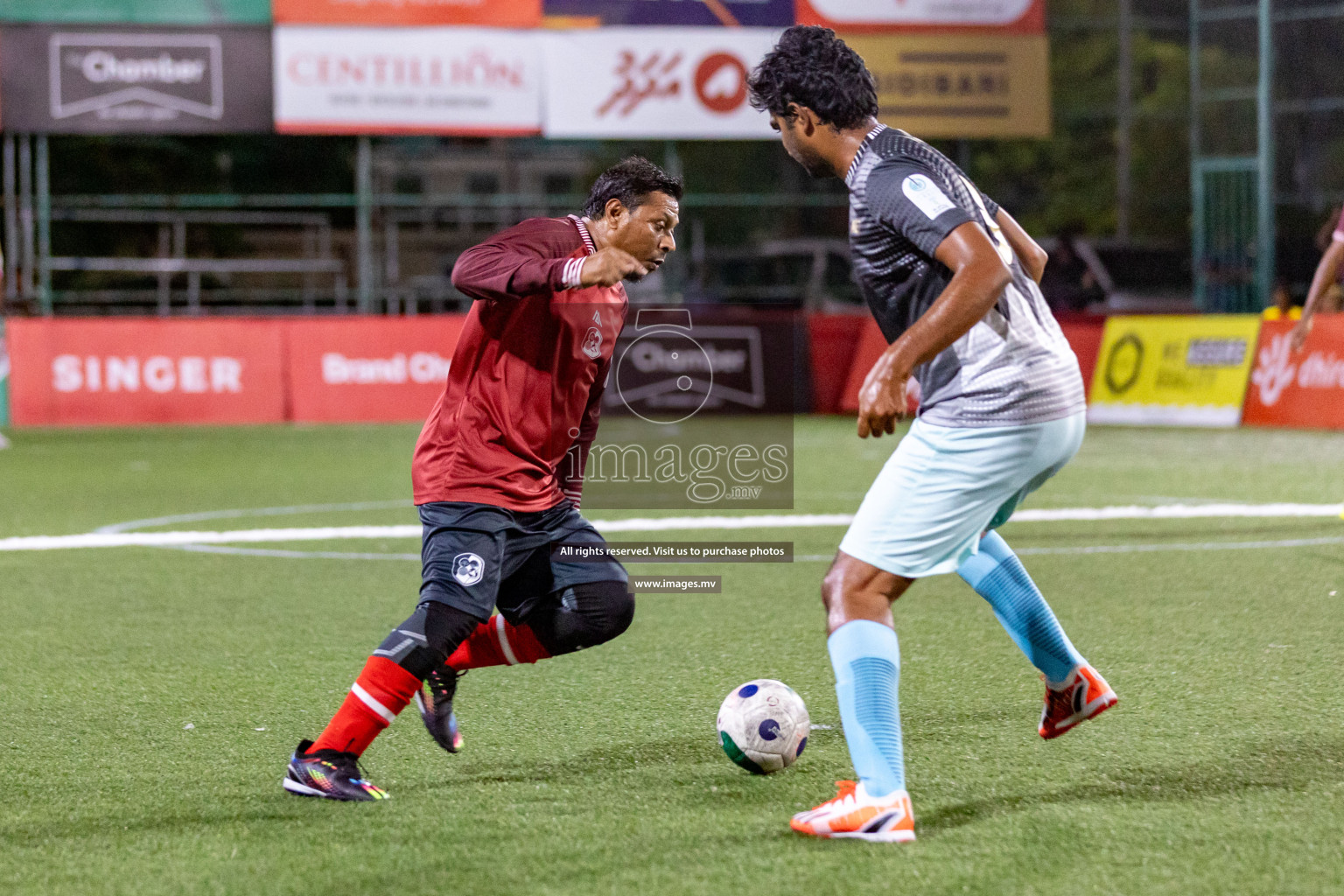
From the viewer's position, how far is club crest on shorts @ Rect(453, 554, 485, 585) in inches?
166

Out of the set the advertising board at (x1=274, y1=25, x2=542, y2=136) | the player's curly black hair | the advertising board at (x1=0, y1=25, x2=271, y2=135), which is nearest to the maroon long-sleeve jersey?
the player's curly black hair

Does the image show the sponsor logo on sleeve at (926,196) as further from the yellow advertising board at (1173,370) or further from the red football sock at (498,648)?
the yellow advertising board at (1173,370)

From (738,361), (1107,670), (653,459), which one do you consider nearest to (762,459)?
(653,459)

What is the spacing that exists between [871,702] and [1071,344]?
52.9ft

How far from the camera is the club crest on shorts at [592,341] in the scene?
443 centimetres

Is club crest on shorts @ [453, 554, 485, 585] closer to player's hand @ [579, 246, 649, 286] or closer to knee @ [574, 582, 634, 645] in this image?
knee @ [574, 582, 634, 645]

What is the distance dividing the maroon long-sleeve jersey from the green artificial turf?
0.82 meters

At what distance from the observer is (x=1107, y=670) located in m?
5.69

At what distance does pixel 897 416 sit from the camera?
3.64 meters

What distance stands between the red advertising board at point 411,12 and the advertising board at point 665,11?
45cm

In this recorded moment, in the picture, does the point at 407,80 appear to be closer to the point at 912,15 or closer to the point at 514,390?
the point at 912,15

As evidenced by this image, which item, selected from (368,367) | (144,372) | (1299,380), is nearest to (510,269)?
(1299,380)

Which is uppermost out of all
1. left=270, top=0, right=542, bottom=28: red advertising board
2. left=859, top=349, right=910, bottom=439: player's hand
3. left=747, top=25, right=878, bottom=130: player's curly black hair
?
left=270, top=0, right=542, bottom=28: red advertising board

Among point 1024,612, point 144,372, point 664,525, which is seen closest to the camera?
point 1024,612
